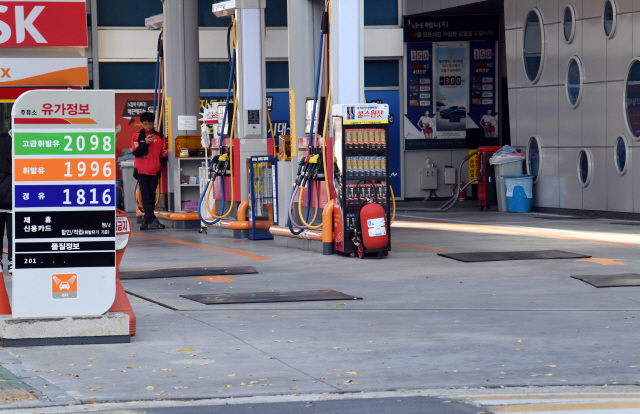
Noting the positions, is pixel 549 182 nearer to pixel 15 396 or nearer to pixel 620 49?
pixel 620 49

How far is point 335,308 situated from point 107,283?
2.27 m

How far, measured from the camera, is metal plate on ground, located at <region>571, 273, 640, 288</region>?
9734 mm

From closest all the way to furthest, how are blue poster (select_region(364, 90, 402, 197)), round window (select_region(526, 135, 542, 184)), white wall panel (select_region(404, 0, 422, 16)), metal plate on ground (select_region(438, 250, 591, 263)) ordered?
metal plate on ground (select_region(438, 250, 591, 263)), round window (select_region(526, 135, 542, 184)), white wall panel (select_region(404, 0, 422, 16)), blue poster (select_region(364, 90, 402, 197))

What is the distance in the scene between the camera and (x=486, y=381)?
571 cm

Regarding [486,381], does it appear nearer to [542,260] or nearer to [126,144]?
[542,260]

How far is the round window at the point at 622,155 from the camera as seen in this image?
18375mm

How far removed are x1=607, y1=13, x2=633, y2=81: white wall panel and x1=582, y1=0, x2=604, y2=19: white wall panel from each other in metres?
0.66

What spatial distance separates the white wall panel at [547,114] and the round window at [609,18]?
6.50 feet

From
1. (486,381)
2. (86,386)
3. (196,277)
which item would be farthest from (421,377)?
(196,277)

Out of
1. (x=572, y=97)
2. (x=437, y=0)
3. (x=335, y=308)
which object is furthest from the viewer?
(x=437, y=0)

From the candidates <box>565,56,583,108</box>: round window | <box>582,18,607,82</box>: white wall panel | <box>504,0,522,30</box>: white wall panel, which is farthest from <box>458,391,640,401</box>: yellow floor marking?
<box>504,0,522,30</box>: white wall panel

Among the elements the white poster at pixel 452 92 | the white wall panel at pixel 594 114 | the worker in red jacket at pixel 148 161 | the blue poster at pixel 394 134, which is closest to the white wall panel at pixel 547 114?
the white wall panel at pixel 594 114

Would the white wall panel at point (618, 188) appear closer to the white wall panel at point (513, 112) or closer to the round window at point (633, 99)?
the round window at point (633, 99)

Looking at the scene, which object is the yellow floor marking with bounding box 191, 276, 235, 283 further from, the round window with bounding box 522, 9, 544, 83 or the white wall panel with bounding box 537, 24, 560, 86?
the round window with bounding box 522, 9, 544, 83
